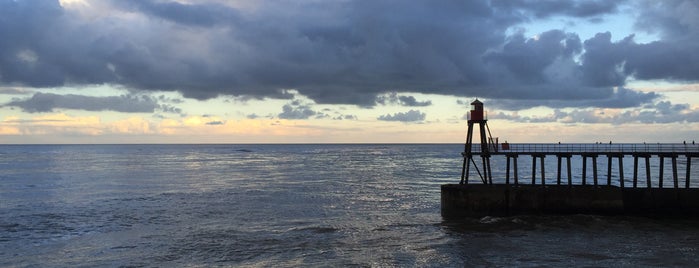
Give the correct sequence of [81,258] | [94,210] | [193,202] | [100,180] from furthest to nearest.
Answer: [100,180] < [193,202] < [94,210] < [81,258]

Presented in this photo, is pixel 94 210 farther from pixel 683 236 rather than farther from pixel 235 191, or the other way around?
pixel 683 236

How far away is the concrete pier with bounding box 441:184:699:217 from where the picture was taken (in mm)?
35469

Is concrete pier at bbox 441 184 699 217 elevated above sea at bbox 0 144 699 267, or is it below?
above

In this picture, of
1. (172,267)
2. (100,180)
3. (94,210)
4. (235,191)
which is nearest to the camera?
(172,267)

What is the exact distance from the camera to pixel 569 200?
3575 centimetres

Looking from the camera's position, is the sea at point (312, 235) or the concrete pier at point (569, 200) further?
the concrete pier at point (569, 200)

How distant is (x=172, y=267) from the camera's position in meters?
24.5

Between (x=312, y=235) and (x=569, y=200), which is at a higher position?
(x=569, y=200)

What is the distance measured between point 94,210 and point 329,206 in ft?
61.5

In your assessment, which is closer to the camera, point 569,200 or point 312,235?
point 312,235

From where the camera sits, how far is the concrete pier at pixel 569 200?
35469 millimetres

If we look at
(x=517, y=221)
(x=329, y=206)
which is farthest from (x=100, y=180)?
(x=517, y=221)

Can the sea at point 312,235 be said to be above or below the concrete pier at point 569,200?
below

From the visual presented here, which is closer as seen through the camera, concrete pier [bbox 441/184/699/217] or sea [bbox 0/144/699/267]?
sea [bbox 0/144/699/267]
